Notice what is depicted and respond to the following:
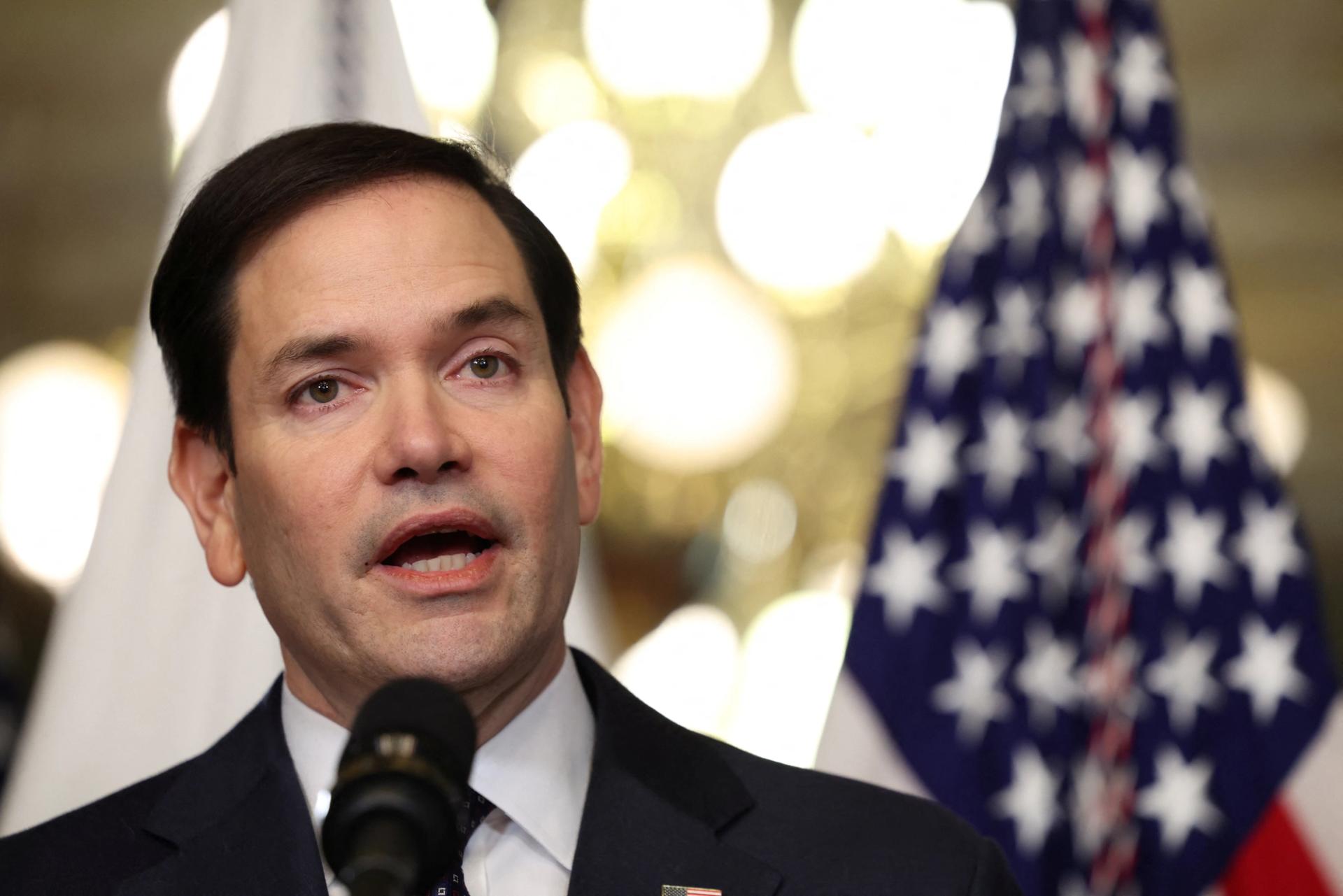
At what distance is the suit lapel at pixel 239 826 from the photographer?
1.71 metres

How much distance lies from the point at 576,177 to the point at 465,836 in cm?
498

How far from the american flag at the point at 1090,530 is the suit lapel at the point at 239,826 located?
152cm

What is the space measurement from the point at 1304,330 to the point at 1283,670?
3.70m

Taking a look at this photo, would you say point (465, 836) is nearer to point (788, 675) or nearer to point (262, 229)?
point (262, 229)

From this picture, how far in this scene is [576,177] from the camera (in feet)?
21.0

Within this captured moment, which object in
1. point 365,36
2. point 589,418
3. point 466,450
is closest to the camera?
point 466,450

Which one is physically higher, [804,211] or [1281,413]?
[804,211]

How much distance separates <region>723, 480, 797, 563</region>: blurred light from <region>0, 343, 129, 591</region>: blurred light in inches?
98.6

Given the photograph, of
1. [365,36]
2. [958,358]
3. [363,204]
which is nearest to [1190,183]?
[958,358]

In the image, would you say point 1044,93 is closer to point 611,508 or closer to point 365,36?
point 365,36

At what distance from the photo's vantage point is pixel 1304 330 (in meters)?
6.30

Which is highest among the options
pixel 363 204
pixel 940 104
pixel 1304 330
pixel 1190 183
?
pixel 363 204

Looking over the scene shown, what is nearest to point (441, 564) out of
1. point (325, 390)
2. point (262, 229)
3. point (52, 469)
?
point (325, 390)

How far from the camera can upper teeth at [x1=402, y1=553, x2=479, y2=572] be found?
65.0 inches
